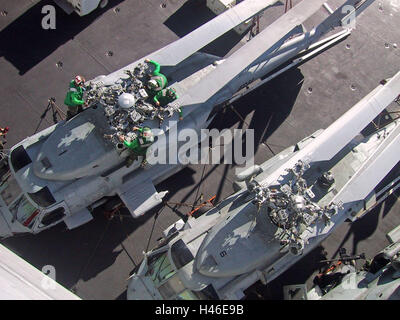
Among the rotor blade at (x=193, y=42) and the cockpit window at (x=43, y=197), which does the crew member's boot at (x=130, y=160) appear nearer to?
the cockpit window at (x=43, y=197)

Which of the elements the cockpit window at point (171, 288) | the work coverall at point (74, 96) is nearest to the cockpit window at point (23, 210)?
the work coverall at point (74, 96)

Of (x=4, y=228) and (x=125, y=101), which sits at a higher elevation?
(x=125, y=101)

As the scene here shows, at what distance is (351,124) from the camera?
80.3ft

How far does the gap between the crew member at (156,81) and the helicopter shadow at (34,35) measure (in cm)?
1039

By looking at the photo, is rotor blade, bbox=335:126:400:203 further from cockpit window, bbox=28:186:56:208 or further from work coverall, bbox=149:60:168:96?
cockpit window, bbox=28:186:56:208

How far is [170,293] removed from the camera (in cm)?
2248

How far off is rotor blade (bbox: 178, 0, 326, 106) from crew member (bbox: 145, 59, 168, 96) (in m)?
1.46

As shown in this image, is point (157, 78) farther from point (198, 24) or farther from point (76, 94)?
point (198, 24)

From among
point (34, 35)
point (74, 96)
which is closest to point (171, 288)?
point (74, 96)

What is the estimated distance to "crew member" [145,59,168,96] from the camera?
23.9 meters

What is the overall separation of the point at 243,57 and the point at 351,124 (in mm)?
7537

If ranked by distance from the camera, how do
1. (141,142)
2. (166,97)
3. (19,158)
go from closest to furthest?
(141,142) < (19,158) < (166,97)
